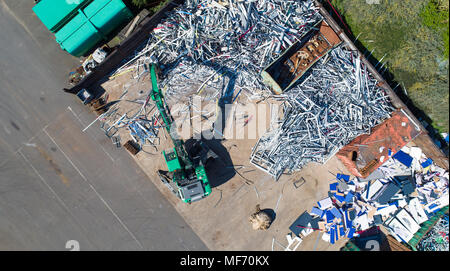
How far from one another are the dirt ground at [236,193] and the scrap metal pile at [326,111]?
1021 millimetres

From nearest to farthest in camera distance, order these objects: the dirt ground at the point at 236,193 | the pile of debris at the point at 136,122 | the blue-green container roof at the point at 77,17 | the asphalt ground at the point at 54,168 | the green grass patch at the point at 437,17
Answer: the blue-green container roof at the point at 77,17
the asphalt ground at the point at 54,168
the pile of debris at the point at 136,122
the dirt ground at the point at 236,193
the green grass patch at the point at 437,17

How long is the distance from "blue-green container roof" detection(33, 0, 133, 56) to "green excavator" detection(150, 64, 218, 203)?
355 centimetres

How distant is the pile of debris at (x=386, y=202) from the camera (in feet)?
48.9

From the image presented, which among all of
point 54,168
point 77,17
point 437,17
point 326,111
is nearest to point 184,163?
point 54,168

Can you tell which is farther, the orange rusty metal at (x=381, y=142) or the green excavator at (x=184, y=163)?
the orange rusty metal at (x=381, y=142)

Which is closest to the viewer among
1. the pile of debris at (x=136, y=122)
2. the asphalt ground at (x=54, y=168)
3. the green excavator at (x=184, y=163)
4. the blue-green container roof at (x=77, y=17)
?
the green excavator at (x=184, y=163)

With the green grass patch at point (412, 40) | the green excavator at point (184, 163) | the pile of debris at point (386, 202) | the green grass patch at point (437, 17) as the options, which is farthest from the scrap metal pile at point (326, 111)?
the green grass patch at point (437, 17)

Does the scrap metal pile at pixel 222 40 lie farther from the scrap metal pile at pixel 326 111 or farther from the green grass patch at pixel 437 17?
the green grass patch at pixel 437 17

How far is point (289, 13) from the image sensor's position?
14.5 meters

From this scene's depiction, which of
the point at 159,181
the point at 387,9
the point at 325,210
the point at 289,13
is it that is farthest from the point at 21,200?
the point at 387,9

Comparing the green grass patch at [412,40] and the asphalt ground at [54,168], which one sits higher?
the asphalt ground at [54,168]

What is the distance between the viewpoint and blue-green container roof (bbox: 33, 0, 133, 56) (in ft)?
45.0

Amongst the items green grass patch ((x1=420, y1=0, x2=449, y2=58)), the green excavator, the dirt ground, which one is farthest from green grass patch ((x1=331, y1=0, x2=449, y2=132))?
the green excavator

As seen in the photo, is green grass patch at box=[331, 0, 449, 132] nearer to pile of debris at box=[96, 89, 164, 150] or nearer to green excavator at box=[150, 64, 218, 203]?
green excavator at box=[150, 64, 218, 203]
